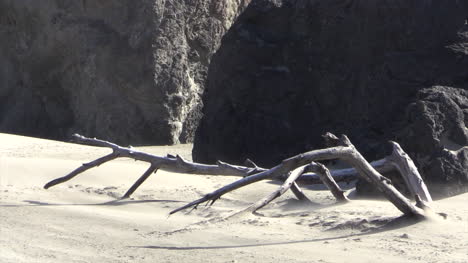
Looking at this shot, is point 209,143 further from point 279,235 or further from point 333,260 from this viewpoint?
point 333,260

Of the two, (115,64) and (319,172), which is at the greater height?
(115,64)

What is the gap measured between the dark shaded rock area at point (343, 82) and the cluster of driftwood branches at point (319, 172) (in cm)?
55

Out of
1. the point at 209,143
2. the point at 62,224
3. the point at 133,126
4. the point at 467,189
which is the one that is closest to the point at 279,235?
the point at 62,224

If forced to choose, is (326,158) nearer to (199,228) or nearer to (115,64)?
(199,228)

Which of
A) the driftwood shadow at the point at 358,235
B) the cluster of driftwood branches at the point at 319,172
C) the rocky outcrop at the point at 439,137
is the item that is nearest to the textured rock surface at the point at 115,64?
the cluster of driftwood branches at the point at 319,172

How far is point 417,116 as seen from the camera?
6.98m

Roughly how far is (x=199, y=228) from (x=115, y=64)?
8609 millimetres

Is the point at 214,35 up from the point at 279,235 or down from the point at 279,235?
up

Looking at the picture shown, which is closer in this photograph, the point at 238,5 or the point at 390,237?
the point at 390,237

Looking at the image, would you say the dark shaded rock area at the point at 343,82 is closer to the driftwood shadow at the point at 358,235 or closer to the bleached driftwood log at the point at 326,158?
the bleached driftwood log at the point at 326,158

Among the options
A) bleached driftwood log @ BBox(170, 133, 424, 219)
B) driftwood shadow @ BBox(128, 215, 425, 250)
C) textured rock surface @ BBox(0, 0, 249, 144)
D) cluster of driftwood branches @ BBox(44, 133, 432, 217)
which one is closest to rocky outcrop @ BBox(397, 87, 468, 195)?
cluster of driftwood branches @ BBox(44, 133, 432, 217)

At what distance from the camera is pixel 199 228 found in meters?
5.32

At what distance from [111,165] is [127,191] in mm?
1301

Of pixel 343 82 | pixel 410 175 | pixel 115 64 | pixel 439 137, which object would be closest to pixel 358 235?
pixel 410 175
